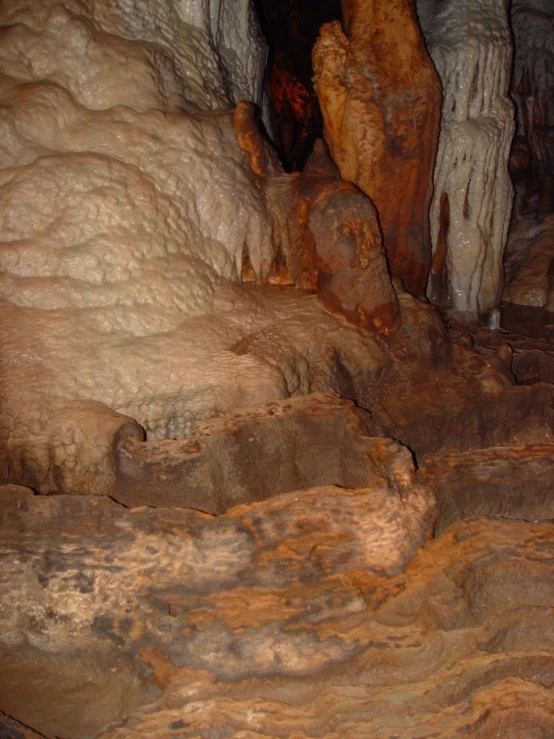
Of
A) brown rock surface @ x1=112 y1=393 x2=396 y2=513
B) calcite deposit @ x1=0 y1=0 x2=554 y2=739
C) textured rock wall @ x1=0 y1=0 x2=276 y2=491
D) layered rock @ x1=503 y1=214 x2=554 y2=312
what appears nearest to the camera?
calcite deposit @ x1=0 y1=0 x2=554 y2=739

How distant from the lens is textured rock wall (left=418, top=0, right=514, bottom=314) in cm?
730

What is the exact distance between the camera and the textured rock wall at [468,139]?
7.30 m

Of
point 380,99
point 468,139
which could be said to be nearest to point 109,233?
point 380,99

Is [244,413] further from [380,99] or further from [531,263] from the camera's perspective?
[531,263]

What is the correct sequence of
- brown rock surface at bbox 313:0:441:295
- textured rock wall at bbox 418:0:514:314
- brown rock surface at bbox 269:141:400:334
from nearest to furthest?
brown rock surface at bbox 269:141:400:334, brown rock surface at bbox 313:0:441:295, textured rock wall at bbox 418:0:514:314

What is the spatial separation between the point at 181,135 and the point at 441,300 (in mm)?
3995

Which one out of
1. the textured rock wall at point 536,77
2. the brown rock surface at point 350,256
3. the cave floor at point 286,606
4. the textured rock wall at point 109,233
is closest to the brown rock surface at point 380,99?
the brown rock surface at point 350,256

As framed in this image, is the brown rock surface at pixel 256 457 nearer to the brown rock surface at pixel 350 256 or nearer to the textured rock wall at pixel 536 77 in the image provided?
the brown rock surface at pixel 350 256

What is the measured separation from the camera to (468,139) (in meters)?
7.36

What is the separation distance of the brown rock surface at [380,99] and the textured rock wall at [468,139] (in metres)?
1.01

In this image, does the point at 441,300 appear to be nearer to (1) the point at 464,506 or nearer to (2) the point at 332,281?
(2) the point at 332,281

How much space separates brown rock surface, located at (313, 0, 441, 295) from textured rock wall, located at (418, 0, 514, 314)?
1.01m

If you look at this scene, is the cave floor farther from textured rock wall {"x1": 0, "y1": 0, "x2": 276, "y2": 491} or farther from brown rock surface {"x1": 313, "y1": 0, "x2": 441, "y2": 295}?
brown rock surface {"x1": 313, "y1": 0, "x2": 441, "y2": 295}

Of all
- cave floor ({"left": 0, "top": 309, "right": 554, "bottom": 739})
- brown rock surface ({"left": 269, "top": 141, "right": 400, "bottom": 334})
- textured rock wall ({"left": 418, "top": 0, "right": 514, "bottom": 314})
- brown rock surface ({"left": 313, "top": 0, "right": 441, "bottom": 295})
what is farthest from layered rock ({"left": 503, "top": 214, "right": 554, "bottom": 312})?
cave floor ({"left": 0, "top": 309, "right": 554, "bottom": 739})
